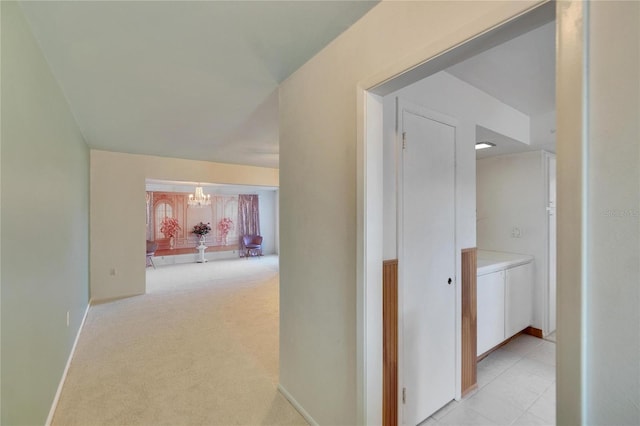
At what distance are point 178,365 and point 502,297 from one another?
3.15 metres

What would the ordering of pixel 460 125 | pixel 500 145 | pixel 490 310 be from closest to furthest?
1. pixel 460 125
2. pixel 490 310
3. pixel 500 145

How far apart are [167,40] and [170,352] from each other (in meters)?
2.72

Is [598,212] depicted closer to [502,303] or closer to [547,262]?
[502,303]

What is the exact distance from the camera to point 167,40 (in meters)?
1.64

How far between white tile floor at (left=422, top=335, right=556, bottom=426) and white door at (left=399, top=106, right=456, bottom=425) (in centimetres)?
14

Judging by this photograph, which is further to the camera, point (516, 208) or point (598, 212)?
point (516, 208)

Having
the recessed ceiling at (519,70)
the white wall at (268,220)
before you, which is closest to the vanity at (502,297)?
the recessed ceiling at (519,70)

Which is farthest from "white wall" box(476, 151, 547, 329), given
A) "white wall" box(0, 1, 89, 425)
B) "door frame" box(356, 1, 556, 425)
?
"white wall" box(0, 1, 89, 425)

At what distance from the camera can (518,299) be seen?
307 cm

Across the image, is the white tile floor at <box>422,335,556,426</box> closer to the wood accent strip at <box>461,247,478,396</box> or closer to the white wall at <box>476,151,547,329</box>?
the wood accent strip at <box>461,247,478,396</box>

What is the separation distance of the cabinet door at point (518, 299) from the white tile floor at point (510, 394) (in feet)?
0.83

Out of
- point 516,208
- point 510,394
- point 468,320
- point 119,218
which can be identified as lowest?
point 510,394

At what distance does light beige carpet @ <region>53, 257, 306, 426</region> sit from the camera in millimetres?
1972

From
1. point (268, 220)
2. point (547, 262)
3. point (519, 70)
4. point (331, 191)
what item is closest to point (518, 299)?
point (547, 262)
